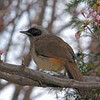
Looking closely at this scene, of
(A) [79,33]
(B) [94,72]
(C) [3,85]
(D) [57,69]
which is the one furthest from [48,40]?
(C) [3,85]

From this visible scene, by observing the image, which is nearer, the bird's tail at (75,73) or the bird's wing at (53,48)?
the bird's tail at (75,73)

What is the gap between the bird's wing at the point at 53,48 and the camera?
3957 mm

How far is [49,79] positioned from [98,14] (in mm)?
795

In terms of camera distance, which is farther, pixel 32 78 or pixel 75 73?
pixel 75 73

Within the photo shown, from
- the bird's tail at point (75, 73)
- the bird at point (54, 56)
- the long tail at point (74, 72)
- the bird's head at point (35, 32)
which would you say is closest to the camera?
the bird's tail at point (75, 73)

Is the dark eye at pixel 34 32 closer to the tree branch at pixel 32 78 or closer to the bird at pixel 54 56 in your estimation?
the bird at pixel 54 56

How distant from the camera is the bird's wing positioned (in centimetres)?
396

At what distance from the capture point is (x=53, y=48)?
4.16 metres

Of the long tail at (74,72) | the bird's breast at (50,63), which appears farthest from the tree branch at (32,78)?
the bird's breast at (50,63)

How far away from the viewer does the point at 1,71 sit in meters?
2.66

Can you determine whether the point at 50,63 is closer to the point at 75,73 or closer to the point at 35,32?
the point at 75,73

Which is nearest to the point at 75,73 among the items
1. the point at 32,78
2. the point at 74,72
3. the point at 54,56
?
the point at 74,72

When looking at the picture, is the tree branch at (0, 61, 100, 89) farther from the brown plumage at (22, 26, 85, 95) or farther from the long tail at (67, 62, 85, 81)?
the brown plumage at (22, 26, 85, 95)

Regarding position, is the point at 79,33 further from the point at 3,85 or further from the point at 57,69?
the point at 3,85
